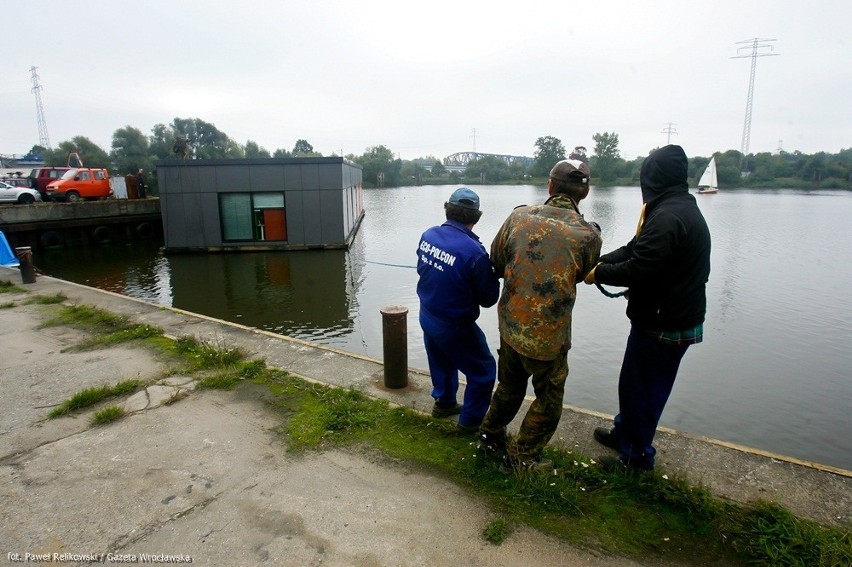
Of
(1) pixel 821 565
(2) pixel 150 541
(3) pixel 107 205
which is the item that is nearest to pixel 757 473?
(1) pixel 821 565

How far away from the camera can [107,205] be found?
22969mm

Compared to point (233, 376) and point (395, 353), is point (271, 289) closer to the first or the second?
point (233, 376)

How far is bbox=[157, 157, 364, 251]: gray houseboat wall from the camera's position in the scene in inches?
710

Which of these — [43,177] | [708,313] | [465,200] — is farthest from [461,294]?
[43,177]

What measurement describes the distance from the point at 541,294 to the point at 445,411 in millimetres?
1645

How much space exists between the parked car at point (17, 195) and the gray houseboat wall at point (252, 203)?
8.52 m

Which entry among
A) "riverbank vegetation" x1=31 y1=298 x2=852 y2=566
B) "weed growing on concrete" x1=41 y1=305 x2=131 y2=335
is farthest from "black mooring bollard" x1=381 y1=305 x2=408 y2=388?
"weed growing on concrete" x1=41 y1=305 x2=131 y2=335

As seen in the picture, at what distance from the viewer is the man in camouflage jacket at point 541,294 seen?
2.75m

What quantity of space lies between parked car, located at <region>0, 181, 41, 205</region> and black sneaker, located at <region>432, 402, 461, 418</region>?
84.4 ft

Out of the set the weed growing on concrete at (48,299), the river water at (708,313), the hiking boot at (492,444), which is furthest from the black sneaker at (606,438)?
the weed growing on concrete at (48,299)

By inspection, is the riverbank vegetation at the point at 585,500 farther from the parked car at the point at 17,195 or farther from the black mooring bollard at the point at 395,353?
the parked car at the point at 17,195

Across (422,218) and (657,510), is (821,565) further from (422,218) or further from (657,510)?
(422,218)

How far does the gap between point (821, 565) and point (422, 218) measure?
29959mm

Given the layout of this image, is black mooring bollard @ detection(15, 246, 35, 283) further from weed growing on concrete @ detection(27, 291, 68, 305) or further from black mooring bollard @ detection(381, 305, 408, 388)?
black mooring bollard @ detection(381, 305, 408, 388)
